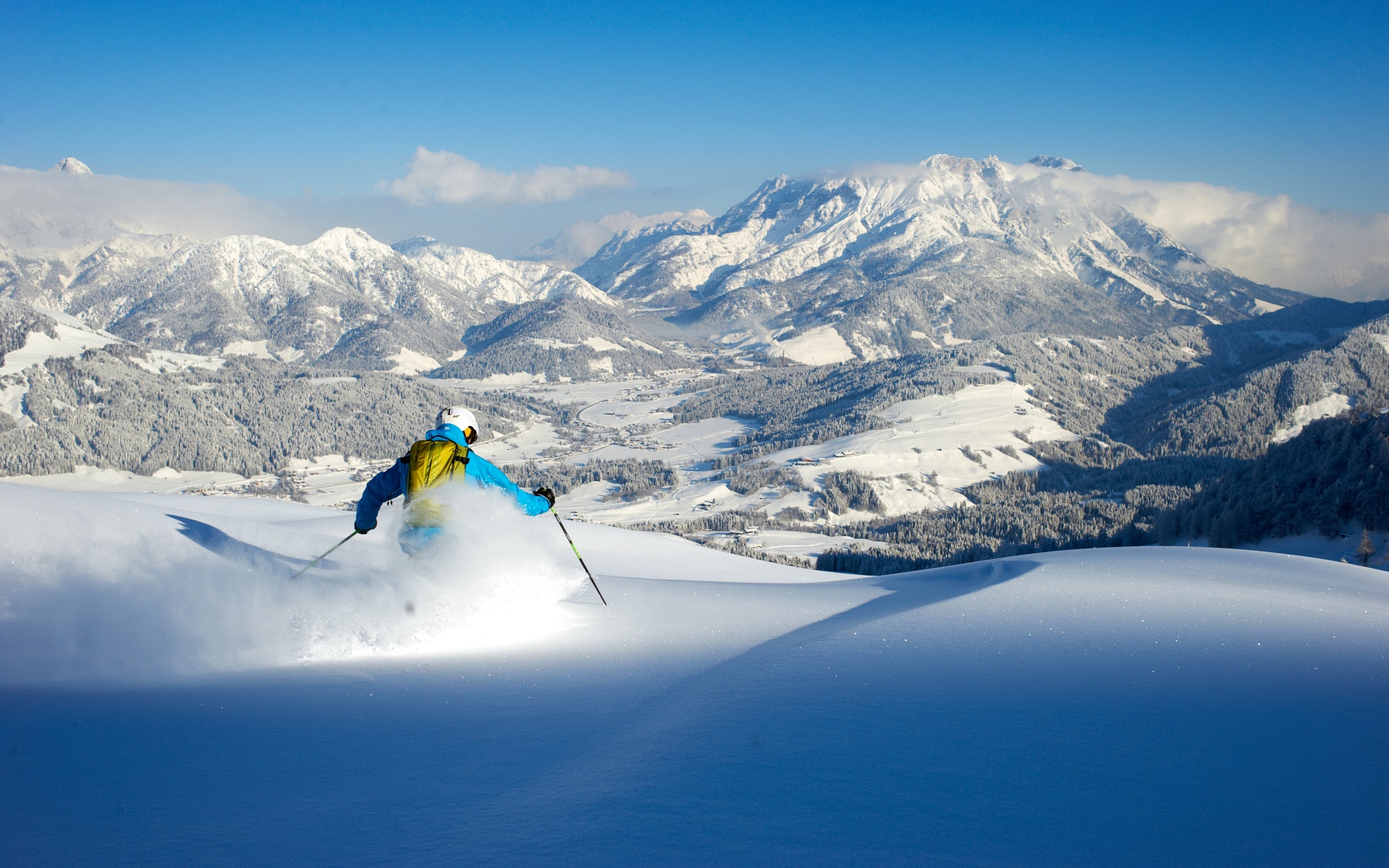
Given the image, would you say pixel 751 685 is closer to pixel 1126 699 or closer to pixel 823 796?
pixel 823 796

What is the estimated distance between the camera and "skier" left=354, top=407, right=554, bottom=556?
8508 mm

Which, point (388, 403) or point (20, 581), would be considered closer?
point (20, 581)

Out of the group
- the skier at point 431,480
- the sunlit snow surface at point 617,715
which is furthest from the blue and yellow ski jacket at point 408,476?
the sunlit snow surface at point 617,715

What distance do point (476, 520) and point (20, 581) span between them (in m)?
4.04

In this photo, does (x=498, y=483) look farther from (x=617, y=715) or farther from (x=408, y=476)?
(x=617, y=715)

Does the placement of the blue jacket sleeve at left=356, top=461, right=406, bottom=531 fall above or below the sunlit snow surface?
above

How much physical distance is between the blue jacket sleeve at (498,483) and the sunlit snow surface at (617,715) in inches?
10.3

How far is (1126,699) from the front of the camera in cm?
523

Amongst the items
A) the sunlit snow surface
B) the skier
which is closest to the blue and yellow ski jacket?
the skier

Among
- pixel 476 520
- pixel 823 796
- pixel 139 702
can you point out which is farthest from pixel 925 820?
pixel 476 520

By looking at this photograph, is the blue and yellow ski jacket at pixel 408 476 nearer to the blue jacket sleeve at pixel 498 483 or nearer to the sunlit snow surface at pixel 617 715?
the blue jacket sleeve at pixel 498 483

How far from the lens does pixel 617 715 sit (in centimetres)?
539

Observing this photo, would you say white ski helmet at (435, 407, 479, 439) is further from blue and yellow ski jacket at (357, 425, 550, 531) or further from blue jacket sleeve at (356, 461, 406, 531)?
blue jacket sleeve at (356, 461, 406, 531)

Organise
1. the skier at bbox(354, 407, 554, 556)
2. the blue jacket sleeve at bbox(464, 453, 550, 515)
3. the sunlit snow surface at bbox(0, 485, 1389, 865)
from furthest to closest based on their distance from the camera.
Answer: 1. the blue jacket sleeve at bbox(464, 453, 550, 515)
2. the skier at bbox(354, 407, 554, 556)
3. the sunlit snow surface at bbox(0, 485, 1389, 865)
